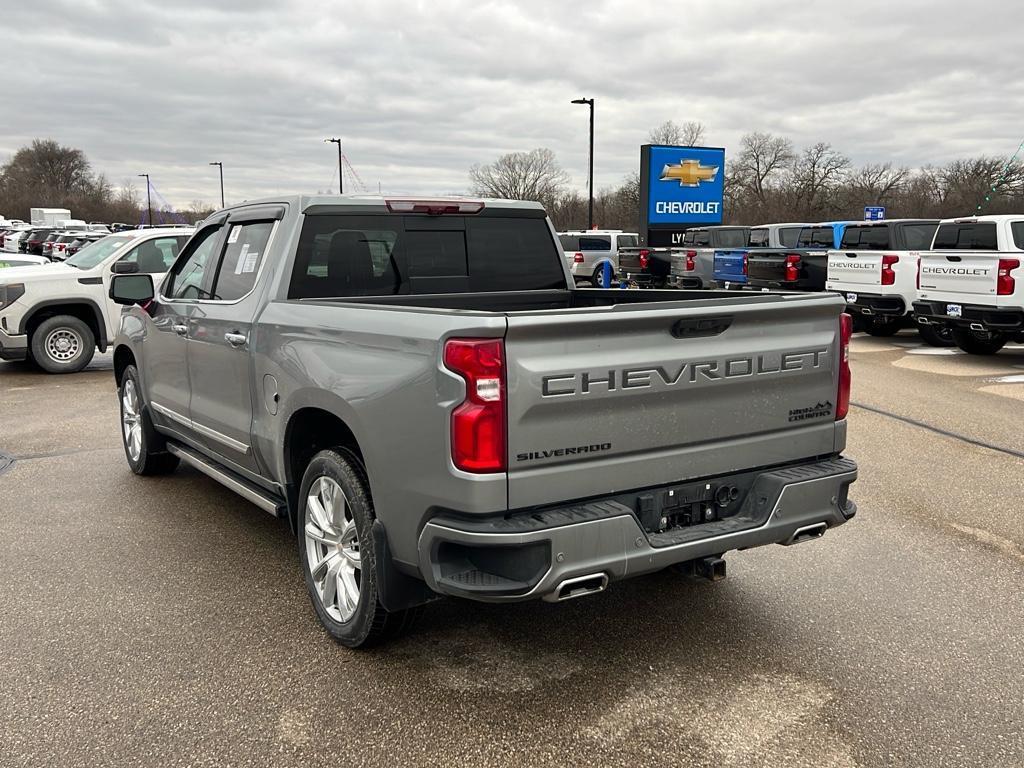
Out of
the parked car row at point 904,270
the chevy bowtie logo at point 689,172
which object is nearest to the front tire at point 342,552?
the parked car row at point 904,270

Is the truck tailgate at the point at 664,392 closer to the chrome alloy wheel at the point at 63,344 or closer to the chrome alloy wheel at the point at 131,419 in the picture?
the chrome alloy wheel at the point at 131,419

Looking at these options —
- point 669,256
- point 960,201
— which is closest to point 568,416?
point 669,256

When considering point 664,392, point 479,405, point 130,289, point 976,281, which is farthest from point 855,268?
point 479,405

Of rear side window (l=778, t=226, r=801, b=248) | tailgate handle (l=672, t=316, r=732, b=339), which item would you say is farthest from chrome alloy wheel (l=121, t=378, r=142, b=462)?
rear side window (l=778, t=226, r=801, b=248)

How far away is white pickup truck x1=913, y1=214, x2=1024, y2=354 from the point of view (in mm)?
11344

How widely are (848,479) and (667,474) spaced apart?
892 mm

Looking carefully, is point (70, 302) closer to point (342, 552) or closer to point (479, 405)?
point (342, 552)

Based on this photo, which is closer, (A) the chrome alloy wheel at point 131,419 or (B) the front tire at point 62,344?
(A) the chrome alloy wheel at point 131,419

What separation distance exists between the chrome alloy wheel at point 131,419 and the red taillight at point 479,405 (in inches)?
167

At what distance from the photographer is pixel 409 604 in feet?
11.0

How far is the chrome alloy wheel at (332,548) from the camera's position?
3.62 metres

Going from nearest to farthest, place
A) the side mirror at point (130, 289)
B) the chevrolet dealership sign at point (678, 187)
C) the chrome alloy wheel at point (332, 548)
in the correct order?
the chrome alloy wheel at point (332, 548)
the side mirror at point (130, 289)
the chevrolet dealership sign at point (678, 187)

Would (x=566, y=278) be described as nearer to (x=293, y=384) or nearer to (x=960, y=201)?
(x=293, y=384)

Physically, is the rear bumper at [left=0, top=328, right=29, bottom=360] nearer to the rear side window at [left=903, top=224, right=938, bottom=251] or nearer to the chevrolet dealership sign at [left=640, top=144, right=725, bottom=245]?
the rear side window at [left=903, top=224, right=938, bottom=251]
